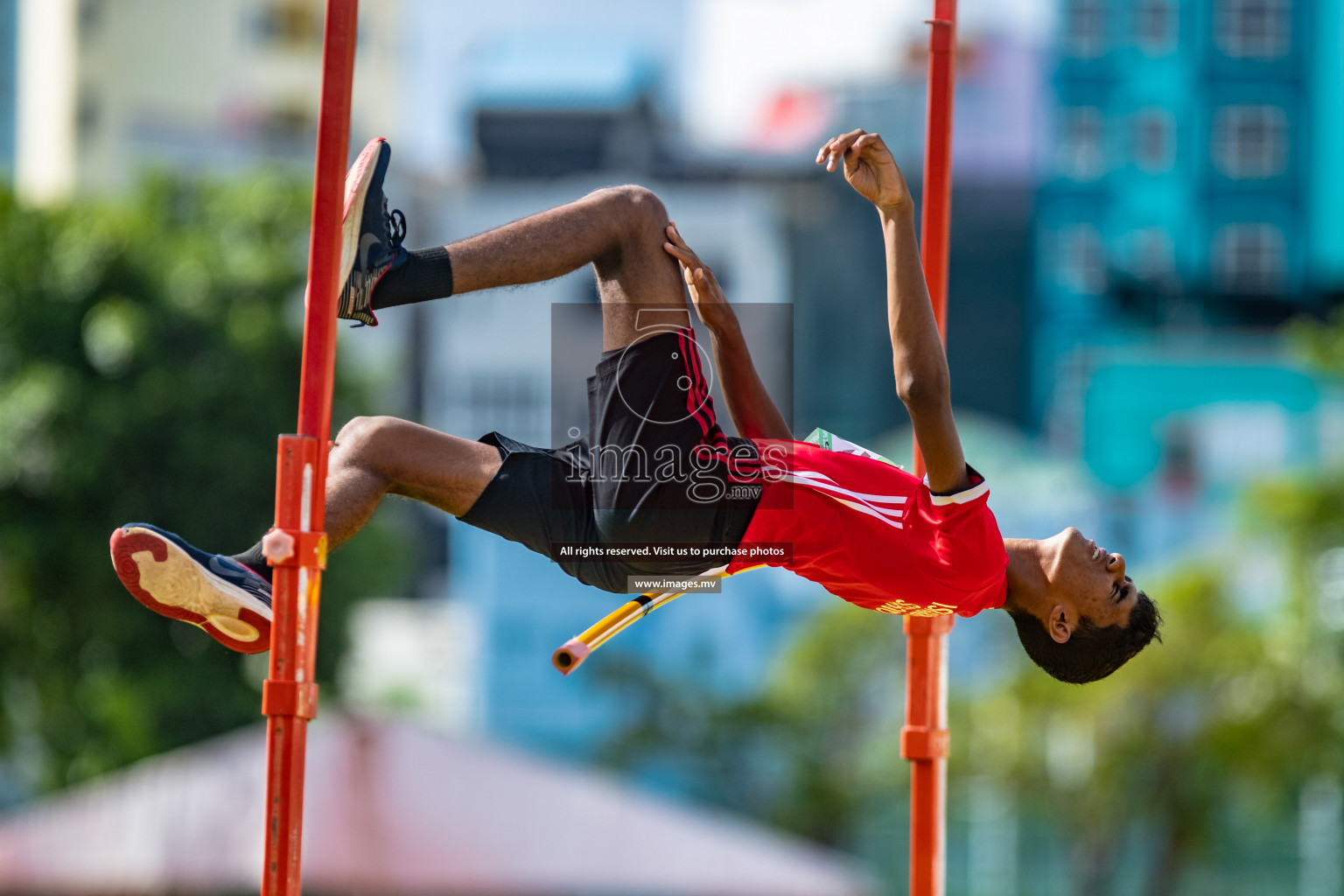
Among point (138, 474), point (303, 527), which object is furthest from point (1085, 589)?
point (138, 474)

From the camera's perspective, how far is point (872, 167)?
3.90 metres

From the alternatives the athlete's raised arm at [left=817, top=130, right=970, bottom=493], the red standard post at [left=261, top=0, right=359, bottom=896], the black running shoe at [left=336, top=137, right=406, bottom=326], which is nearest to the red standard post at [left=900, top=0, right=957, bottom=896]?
the athlete's raised arm at [left=817, top=130, right=970, bottom=493]

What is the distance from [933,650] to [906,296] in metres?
1.62

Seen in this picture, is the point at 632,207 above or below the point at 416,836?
above

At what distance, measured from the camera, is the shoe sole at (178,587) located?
147 inches

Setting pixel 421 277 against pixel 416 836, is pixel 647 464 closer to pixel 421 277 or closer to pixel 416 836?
pixel 421 277

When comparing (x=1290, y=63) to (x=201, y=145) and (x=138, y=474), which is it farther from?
(x=138, y=474)

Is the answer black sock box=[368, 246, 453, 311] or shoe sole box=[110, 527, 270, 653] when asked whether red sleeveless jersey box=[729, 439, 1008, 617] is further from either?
shoe sole box=[110, 527, 270, 653]

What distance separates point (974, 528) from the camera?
407 cm

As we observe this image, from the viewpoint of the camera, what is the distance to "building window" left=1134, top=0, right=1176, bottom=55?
34781mm

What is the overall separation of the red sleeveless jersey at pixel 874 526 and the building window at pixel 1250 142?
3283 centimetres

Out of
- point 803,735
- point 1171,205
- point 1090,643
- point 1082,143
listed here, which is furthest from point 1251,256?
point 1090,643

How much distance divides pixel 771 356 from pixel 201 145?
3172 cm

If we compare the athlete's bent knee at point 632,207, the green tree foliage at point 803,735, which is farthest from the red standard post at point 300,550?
the green tree foliage at point 803,735
